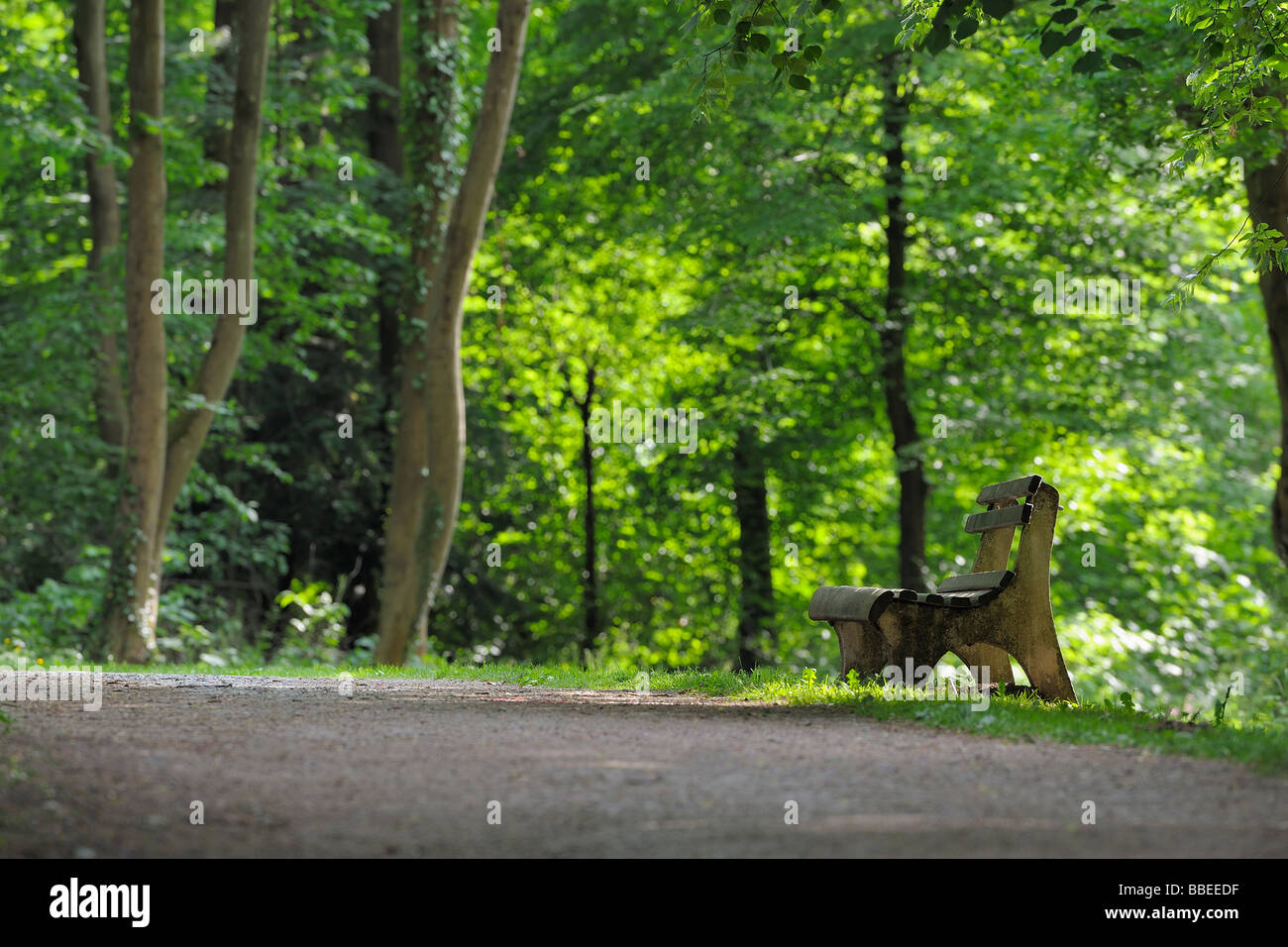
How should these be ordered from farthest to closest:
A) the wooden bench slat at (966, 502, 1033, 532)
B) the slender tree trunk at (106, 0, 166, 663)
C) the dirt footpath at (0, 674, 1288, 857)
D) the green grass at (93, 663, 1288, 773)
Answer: the slender tree trunk at (106, 0, 166, 663) → the wooden bench slat at (966, 502, 1033, 532) → the green grass at (93, 663, 1288, 773) → the dirt footpath at (0, 674, 1288, 857)

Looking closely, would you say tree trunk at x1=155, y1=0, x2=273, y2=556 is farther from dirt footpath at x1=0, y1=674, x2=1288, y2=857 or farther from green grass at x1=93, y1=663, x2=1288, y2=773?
dirt footpath at x1=0, y1=674, x2=1288, y2=857

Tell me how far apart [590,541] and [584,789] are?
15757 mm

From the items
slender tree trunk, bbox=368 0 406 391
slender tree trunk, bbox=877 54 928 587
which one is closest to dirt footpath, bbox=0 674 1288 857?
slender tree trunk, bbox=877 54 928 587

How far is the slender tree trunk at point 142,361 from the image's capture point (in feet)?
43.8

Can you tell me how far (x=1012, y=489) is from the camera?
854 centimetres

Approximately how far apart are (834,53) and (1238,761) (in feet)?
37.3

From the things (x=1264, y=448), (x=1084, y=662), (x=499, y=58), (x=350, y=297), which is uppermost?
(x=499, y=58)

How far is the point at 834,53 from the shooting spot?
50.4 feet

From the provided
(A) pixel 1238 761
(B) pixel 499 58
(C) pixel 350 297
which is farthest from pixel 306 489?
Result: (A) pixel 1238 761

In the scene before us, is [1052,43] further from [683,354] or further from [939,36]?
[683,354]

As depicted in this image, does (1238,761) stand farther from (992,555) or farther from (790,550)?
(790,550)

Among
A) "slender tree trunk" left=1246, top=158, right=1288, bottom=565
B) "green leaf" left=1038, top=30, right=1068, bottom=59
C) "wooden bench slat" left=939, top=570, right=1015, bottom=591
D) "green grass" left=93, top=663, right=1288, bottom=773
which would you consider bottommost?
"green grass" left=93, top=663, right=1288, bottom=773

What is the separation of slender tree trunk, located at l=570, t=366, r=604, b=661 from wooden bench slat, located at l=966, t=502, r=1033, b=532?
38.4 feet

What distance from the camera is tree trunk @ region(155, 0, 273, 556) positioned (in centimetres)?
1412
